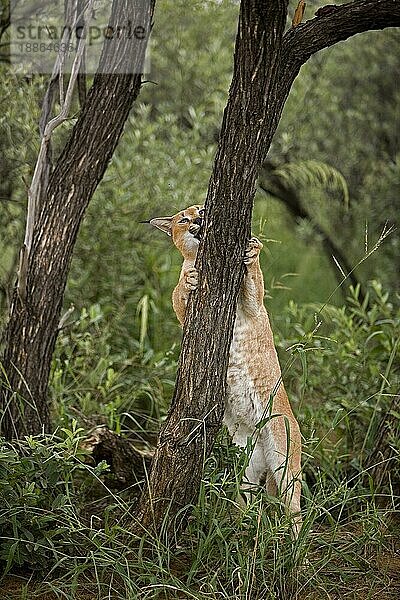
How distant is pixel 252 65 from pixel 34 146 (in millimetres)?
2520

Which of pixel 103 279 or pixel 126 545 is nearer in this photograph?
pixel 126 545

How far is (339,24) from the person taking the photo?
3010mm

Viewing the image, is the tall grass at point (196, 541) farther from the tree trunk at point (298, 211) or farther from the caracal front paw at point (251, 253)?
the tree trunk at point (298, 211)

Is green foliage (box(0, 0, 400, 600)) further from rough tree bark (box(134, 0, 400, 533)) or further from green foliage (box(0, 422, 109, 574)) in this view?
rough tree bark (box(134, 0, 400, 533))

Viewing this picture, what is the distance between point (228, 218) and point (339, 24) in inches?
27.7

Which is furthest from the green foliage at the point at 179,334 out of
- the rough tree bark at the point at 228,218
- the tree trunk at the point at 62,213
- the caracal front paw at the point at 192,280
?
the caracal front paw at the point at 192,280

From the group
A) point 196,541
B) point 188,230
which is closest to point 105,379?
point 188,230

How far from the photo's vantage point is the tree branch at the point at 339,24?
2.95m

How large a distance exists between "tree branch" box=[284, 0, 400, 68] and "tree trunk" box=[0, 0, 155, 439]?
36.5 inches

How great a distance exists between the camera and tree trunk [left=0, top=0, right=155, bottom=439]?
3.83m

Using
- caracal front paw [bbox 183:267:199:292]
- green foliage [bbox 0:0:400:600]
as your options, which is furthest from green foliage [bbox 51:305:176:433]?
caracal front paw [bbox 183:267:199:292]

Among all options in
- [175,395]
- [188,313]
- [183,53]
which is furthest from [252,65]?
[183,53]

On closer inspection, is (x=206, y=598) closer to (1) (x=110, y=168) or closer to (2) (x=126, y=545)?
(2) (x=126, y=545)

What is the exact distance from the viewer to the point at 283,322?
5797mm
